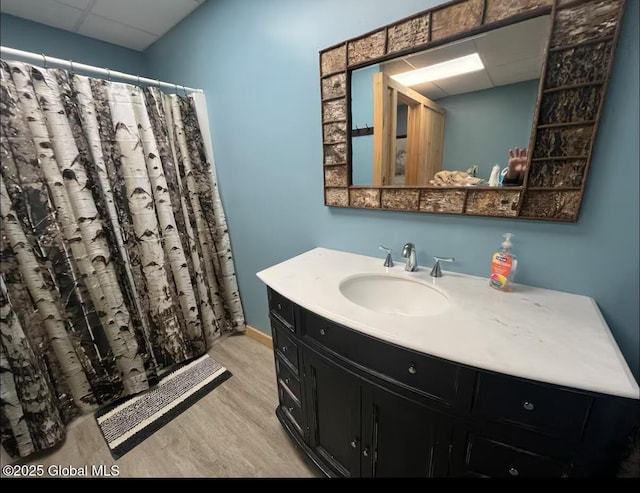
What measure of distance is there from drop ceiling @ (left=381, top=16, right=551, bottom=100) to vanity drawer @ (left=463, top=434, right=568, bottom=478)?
1049 millimetres

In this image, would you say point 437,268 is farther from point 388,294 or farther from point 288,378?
point 288,378

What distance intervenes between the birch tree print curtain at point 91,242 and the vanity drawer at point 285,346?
3.00ft

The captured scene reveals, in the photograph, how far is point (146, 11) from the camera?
1.54 m

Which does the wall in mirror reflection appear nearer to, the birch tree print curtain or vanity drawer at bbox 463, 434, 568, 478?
vanity drawer at bbox 463, 434, 568, 478

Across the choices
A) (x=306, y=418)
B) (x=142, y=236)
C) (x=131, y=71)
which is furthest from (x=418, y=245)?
(x=131, y=71)

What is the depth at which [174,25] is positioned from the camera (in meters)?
1.72

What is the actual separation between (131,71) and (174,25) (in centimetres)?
62

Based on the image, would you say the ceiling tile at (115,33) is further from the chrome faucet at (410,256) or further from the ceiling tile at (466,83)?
the chrome faucet at (410,256)

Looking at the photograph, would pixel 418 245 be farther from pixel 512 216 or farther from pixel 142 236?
pixel 142 236

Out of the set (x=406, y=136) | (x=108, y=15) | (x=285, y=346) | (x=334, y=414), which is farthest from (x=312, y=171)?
(x=108, y=15)

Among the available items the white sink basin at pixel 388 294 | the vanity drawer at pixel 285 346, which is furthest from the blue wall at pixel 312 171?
the vanity drawer at pixel 285 346

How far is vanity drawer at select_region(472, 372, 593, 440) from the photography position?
21.3 inches

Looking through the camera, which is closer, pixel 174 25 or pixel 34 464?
pixel 34 464

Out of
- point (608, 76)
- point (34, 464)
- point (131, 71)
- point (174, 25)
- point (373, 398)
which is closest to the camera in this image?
point (608, 76)
